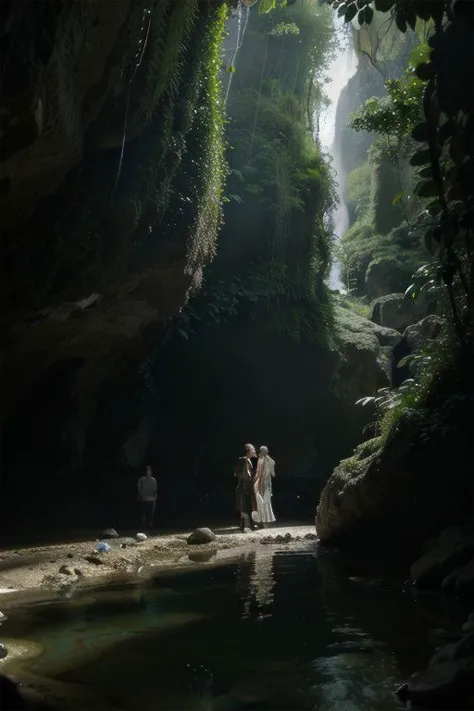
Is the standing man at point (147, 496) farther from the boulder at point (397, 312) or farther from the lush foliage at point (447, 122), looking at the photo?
the boulder at point (397, 312)

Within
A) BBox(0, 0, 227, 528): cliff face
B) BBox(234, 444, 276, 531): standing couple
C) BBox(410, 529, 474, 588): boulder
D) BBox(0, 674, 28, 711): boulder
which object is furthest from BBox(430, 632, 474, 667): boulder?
BBox(234, 444, 276, 531): standing couple

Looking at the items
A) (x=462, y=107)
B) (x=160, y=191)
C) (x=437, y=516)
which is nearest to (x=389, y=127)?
(x=160, y=191)

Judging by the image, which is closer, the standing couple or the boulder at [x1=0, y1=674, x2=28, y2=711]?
the boulder at [x1=0, y1=674, x2=28, y2=711]

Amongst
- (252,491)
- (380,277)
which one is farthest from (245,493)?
(380,277)

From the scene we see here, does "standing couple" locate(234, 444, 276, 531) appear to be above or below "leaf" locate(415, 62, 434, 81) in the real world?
A: below

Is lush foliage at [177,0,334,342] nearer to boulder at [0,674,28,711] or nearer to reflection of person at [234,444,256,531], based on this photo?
reflection of person at [234,444,256,531]

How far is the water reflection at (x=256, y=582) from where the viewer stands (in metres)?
7.67

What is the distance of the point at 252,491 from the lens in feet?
47.6

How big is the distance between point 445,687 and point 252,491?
33.5ft

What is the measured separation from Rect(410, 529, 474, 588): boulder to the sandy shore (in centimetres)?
342

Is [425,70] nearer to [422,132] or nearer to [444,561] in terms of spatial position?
[422,132]

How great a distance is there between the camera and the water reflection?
7669 mm

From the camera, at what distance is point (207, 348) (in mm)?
20391

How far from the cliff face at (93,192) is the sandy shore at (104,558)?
365cm
